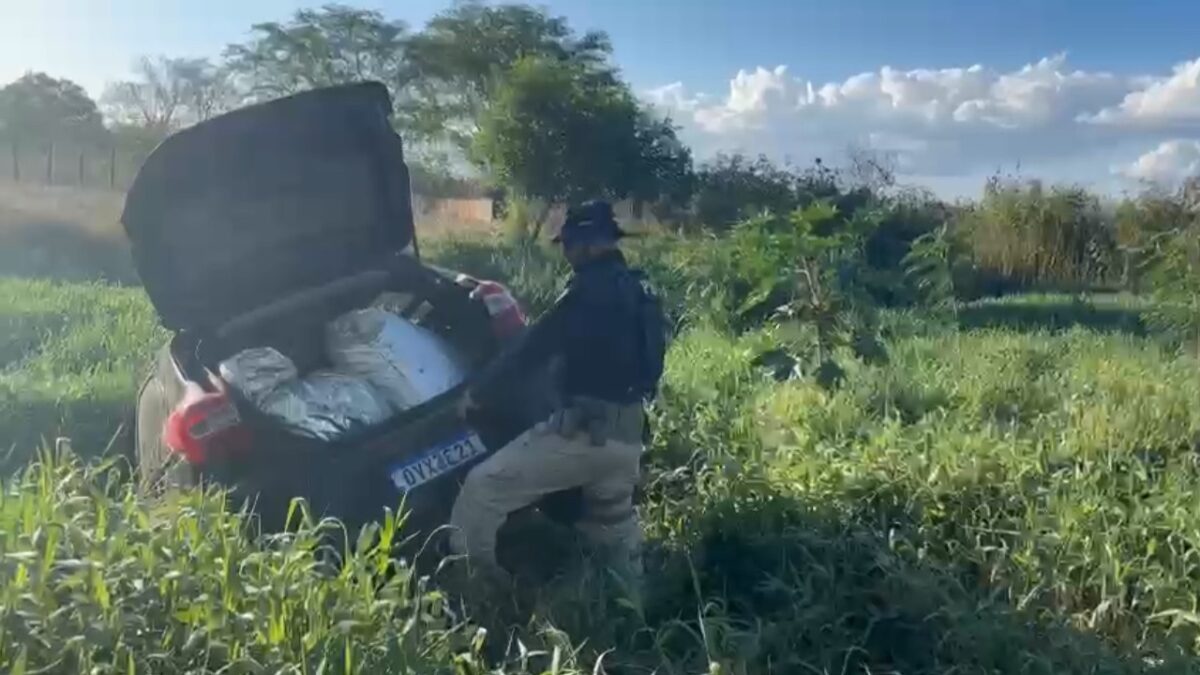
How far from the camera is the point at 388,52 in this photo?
1258cm

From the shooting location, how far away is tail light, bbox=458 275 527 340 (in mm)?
Result: 4629

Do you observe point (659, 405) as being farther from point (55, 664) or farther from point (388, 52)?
point (388, 52)

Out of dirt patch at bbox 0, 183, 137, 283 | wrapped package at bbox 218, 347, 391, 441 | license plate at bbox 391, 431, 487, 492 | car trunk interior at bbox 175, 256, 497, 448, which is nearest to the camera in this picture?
license plate at bbox 391, 431, 487, 492

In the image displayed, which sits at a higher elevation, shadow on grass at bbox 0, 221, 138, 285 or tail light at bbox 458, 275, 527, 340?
tail light at bbox 458, 275, 527, 340

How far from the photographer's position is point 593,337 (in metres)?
3.97

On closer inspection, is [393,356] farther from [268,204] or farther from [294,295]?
[268,204]

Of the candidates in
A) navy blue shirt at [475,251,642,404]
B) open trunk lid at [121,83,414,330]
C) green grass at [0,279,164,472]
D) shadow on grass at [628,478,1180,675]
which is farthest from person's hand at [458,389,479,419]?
green grass at [0,279,164,472]

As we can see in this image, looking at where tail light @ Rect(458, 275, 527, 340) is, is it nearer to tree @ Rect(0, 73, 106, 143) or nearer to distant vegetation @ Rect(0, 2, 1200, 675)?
distant vegetation @ Rect(0, 2, 1200, 675)

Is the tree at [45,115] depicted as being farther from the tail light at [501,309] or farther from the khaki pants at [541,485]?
the khaki pants at [541,485]

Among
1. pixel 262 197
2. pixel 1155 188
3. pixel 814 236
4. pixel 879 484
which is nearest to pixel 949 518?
pixel 879 484

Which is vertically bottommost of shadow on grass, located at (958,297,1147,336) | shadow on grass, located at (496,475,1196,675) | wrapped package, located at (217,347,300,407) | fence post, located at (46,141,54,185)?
shadow on grass, located at (496,475,1196,675)

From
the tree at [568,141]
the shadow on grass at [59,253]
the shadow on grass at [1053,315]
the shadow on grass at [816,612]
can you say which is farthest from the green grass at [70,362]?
the shadow on grass at [1053,315]

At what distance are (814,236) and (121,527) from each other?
13.3 ft

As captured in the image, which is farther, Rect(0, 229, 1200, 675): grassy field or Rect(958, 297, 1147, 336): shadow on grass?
Rect(958, 297, 1147, 336): shadow on grass
